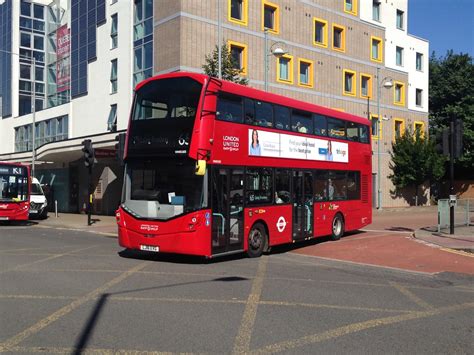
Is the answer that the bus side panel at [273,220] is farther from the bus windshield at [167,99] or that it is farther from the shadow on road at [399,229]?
the shadow on road at [399,229]

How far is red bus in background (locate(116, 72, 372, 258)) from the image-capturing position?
1122 centimetres

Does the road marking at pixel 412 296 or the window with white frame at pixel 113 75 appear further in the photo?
the window with white frame at pixel 113 75

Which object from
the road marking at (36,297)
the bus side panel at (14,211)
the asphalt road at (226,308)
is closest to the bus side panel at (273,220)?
the asphalt road at (226,308)

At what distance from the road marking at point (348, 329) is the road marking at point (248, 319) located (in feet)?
0.62

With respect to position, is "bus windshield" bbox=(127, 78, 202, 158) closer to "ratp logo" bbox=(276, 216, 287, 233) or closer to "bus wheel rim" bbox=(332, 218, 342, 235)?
"ratp logo" bbox=(276, 216, 287, 233)

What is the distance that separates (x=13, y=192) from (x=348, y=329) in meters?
21.0

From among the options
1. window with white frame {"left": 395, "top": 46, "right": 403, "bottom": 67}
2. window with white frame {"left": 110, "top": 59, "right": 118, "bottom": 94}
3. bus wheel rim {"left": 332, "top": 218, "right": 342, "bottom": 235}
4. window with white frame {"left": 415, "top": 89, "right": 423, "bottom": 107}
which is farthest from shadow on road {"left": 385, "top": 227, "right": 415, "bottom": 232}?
window with white frame {"left": 415, "top": 89, "right": 423, "bottom": 107}

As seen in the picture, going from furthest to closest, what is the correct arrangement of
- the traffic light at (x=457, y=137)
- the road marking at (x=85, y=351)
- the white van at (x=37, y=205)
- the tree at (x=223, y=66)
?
the white van at (x=37, y=205) < the tree at (x=223, y=66) < the traffic light at (x=457, y=137) < the road marking at (x=85, y=351)

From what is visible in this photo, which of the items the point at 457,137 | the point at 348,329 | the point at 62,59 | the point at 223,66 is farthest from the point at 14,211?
the point at 62,59

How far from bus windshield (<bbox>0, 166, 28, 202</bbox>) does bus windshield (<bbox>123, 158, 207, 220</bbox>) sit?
13.6m

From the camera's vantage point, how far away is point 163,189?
37.9ft

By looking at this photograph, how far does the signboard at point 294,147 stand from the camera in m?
12.8

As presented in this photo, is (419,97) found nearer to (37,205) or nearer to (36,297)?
(37,205)

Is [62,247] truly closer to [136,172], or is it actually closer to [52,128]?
[136,172]
